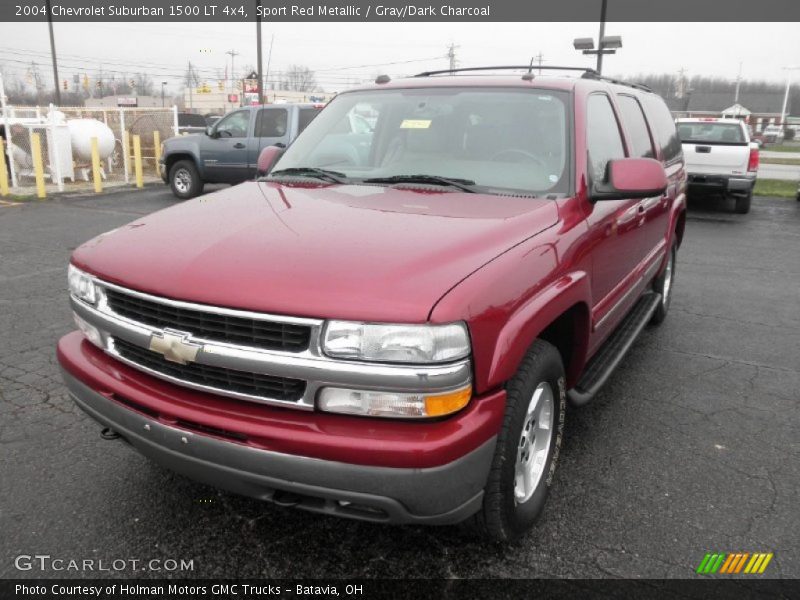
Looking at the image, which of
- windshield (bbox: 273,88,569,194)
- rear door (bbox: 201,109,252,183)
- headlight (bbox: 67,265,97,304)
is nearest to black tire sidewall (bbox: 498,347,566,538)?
windshield (bbox: 273,88,569,194)

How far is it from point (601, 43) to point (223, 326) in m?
20.1

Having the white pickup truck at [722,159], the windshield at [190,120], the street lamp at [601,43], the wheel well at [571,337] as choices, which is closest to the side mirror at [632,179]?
the wheel well at [571,337]

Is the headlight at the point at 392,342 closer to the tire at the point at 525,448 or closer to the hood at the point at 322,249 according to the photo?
the hood at the point at 322,249

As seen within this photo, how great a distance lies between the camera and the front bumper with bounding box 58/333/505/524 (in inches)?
78.0

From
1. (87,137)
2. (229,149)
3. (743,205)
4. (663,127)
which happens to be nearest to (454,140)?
(663,127)

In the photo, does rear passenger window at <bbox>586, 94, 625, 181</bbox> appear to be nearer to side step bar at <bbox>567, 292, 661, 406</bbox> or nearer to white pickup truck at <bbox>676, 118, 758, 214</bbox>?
side step bar at <bbox>567, 292, 661, 406</bbox>

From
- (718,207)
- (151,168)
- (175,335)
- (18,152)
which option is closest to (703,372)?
(175,335)

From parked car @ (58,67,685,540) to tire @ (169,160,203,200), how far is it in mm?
10943

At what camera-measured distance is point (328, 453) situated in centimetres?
199

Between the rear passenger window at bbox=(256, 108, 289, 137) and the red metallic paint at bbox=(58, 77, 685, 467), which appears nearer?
the red metallic paint at bbox=(58, 77, 685, 467)

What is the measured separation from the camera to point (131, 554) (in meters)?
2.54

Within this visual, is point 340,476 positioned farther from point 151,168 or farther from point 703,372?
point 151,168

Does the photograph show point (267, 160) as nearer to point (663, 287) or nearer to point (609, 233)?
point (609, 233)

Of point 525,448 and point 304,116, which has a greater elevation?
point 304,116
